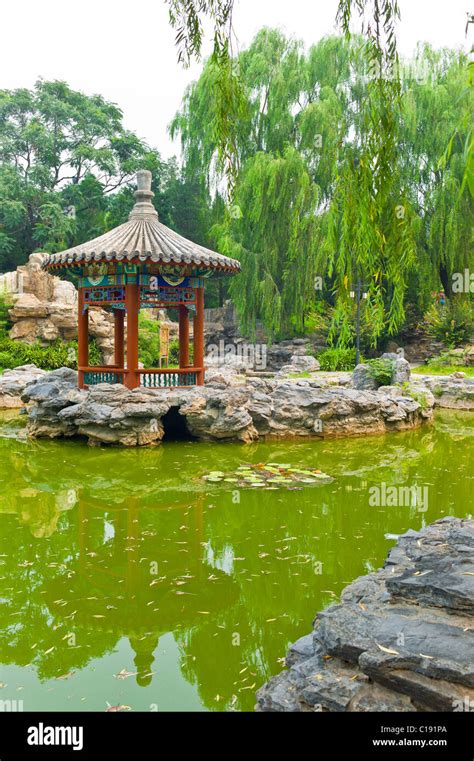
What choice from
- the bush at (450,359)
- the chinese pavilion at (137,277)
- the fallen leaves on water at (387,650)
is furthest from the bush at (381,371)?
the fallen leaves on water at (387,650)

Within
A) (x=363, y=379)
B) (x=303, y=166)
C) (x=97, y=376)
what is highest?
(x=303, y=166)

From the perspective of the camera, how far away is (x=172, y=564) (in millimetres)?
3824

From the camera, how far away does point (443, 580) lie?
2451 mm

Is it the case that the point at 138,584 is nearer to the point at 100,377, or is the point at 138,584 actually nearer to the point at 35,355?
the point at 100,377

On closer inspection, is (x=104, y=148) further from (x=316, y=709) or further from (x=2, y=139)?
(x=316, y=709)

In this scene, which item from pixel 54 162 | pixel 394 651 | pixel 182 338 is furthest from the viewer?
pixel 54 162

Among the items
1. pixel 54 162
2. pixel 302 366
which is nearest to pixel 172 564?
pixel 302 366

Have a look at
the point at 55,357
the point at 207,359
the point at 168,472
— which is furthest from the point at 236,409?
the point at 207,359

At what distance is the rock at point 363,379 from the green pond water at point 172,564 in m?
4.10

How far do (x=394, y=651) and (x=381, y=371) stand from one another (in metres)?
9.41

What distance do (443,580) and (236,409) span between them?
5.72 metres

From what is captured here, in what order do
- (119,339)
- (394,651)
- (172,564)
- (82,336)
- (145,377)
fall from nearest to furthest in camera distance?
1. (394,651)
2. (172,564)
3. (145,377)
4. (82,336)
5. (119,339)

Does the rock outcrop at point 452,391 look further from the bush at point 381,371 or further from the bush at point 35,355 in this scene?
the bush at point 35,355

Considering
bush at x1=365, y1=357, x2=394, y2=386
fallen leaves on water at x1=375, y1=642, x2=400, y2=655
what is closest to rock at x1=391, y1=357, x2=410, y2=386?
bush at x1=365, y1=357, x2=394, y2=386
